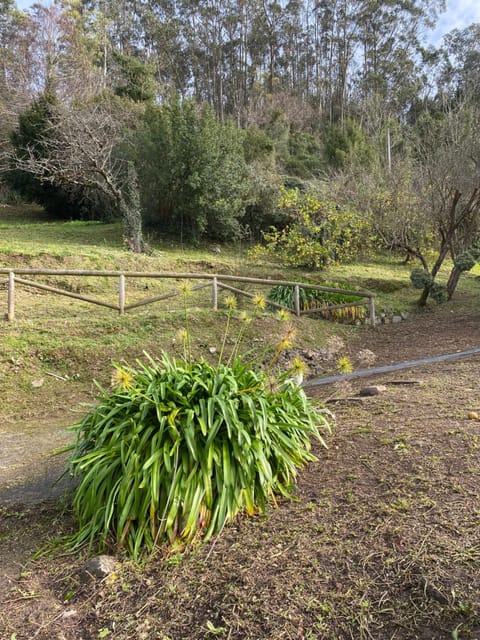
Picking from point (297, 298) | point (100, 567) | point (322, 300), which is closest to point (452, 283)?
point (322, 300)

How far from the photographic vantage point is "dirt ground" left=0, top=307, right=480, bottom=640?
5.26 ft

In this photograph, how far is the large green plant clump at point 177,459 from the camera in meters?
2.10

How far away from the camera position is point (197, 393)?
2451 millimetres

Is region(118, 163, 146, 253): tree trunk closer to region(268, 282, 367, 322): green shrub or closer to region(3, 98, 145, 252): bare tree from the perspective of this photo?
region(3, 98, 145, 252): bare tree

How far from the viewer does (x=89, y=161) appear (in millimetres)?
13383

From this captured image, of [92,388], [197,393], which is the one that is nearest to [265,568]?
[197,393]

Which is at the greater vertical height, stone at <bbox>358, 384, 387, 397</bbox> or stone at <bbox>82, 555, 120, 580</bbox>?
stone at <bbox>358, 384, 387, 397</bbox>

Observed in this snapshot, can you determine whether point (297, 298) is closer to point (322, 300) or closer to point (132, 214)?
point (322, 300)

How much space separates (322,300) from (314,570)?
313 inches

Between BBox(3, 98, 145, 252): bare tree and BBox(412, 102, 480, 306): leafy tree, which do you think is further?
BBox(3, 98, 145, 252): bare tree

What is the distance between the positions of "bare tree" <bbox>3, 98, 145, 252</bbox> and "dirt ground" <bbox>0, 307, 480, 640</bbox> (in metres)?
11.8

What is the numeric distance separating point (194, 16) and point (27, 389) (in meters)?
34.9

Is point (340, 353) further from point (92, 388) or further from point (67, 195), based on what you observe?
point (67, 195)

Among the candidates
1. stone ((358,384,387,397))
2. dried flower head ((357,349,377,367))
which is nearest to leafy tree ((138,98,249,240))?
dried flower head ((357,349,377,367))
